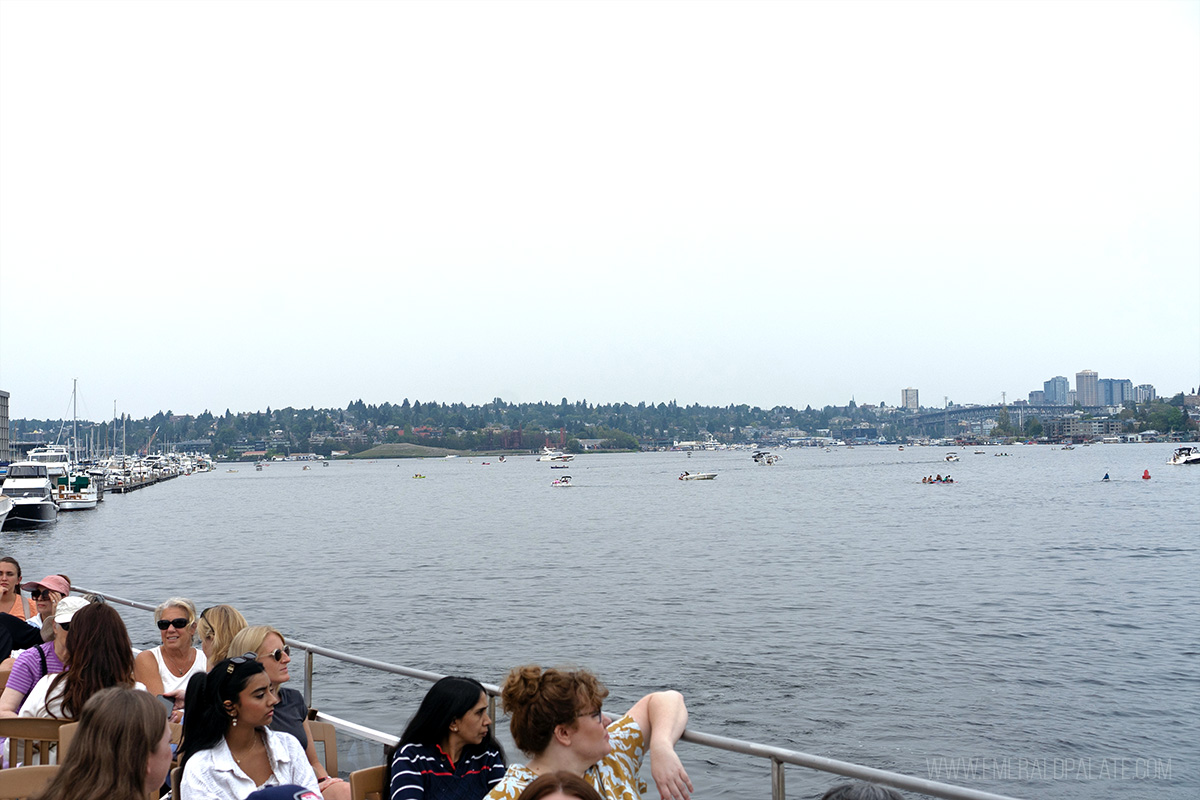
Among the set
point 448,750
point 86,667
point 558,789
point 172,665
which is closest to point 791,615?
point 172,665

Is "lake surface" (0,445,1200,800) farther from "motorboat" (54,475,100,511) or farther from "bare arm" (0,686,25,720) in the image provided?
"motorboat" (54,475,100,511)

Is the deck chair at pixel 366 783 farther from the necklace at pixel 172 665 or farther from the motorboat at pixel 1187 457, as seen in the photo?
the motorboat at pixel 1187 457

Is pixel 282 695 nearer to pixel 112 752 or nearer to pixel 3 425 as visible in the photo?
pixel 112 752

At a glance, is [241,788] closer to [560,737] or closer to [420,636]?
[560,737]

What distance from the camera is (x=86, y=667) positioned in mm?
6238

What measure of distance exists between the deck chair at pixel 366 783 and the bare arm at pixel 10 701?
273cm

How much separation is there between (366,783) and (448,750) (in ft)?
1.98

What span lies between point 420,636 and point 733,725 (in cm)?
1182

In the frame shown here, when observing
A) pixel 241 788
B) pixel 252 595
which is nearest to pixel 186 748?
pixel 241 788

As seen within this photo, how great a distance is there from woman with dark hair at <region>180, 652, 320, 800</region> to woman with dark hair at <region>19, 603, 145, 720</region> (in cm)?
150

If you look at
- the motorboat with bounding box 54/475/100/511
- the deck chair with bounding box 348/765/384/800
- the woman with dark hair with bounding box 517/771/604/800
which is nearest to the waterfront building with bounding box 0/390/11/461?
the motorboat with bounding box 54/475/100/511

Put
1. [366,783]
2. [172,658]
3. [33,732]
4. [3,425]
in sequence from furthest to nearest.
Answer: [3,425] → [172,658] → [33,732] → [366,783]

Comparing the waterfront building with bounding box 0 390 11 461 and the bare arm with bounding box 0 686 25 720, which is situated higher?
the waterfront building with bounding box 0 390 11 461

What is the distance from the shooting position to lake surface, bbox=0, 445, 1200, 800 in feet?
57.3
